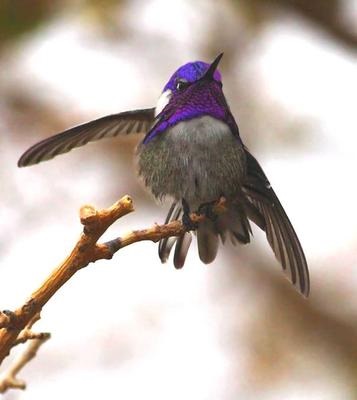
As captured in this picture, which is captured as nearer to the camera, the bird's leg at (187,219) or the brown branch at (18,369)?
the brown branch at (18,369)

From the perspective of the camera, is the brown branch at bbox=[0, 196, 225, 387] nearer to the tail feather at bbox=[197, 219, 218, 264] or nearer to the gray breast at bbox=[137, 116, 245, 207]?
the gray breast at bbox=[137, 116, 245, 207]

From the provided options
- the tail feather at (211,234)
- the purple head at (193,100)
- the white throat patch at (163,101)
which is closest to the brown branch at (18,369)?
the tail feather at (211,234)

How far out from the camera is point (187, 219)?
6.51 feet

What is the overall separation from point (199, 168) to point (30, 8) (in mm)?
2226

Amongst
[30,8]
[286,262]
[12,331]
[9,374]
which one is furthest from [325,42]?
[12,331]

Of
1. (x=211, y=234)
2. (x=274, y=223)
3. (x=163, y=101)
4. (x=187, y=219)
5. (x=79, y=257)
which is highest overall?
(x=163, y=101)

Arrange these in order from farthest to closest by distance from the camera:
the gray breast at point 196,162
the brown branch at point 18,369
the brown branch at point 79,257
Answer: the gray breast at point 196,162, the brown branch at point 18,369, the brown branch at point 79,257

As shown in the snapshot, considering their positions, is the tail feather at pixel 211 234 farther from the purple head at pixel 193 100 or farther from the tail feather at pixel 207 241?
the purple head at pixel 193 100

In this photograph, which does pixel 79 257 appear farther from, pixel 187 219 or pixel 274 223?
pixel 274 223

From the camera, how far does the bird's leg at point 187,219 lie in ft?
6.30

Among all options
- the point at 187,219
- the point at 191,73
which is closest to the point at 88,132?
the point at 191,73

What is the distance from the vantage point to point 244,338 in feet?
15.8

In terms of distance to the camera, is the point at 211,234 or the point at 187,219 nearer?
the point at 187,219

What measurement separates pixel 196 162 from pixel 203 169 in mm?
23
